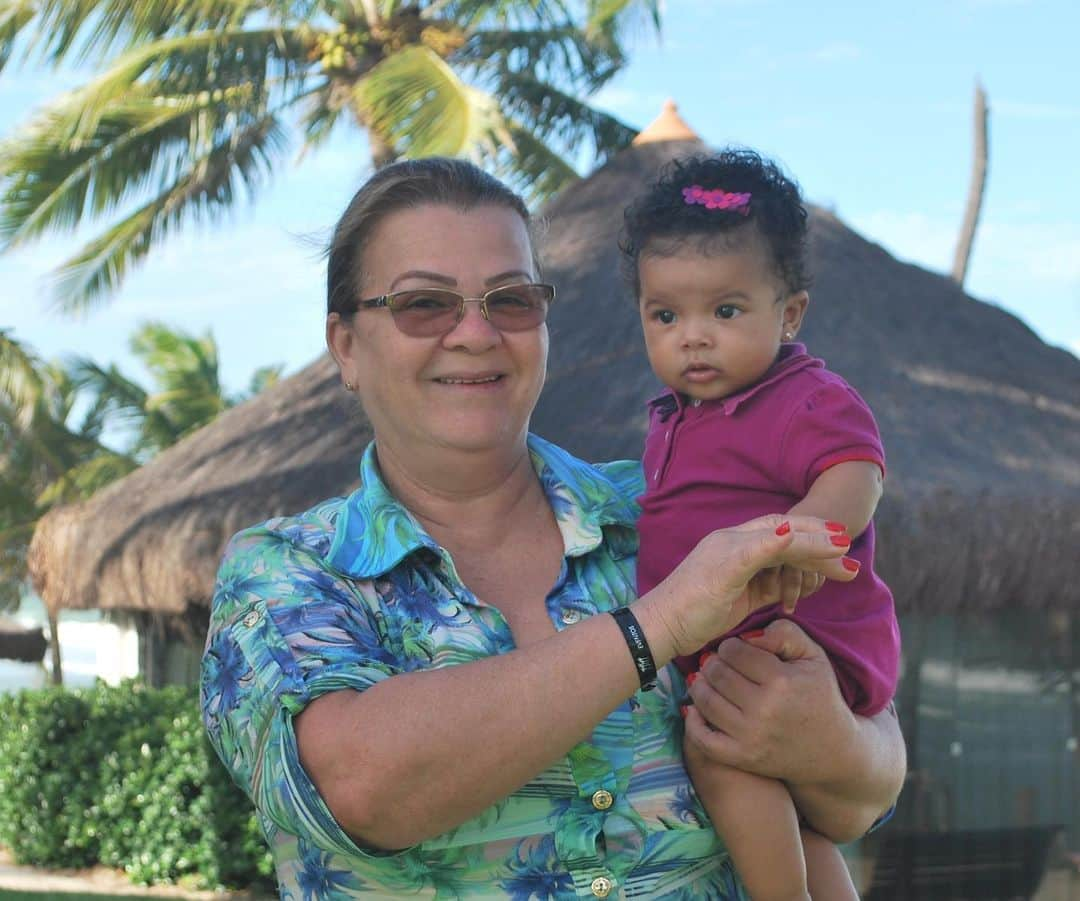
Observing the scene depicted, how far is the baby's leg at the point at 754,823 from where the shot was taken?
244 cm

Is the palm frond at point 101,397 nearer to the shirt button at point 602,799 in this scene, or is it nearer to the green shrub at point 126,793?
the green shrub at point 126,793

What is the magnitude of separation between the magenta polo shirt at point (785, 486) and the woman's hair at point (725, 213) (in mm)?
219

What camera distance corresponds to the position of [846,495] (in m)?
2.49

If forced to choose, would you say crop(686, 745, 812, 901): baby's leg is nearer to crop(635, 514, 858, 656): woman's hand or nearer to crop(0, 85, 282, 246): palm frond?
crop(635, 514, 858, 656): woman's hand

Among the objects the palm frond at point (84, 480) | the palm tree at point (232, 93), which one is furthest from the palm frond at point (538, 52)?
the palm frond at point (84, 480)

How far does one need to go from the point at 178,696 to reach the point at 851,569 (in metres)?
10.4

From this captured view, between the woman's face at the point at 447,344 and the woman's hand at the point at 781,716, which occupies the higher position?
the woman's face at the point at 447,344

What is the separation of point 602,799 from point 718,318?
0.91 m

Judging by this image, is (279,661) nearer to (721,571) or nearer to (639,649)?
(639,649)

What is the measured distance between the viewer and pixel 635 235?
293cm

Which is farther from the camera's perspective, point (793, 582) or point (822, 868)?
point (822, 868)

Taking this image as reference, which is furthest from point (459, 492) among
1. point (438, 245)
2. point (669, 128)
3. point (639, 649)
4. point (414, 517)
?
point (669, 128)

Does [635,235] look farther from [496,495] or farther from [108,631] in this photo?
[108,631]

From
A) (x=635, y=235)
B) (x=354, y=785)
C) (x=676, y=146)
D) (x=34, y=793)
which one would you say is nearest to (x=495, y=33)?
(x=676, y=146)
